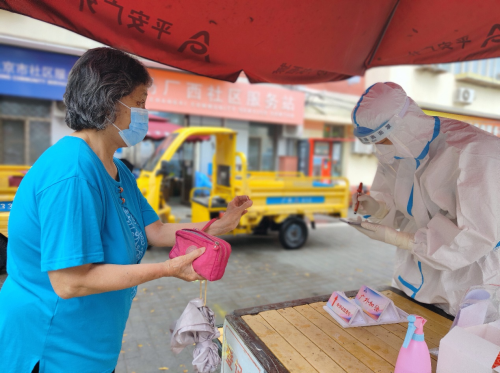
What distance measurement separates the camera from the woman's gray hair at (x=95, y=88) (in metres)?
1.24

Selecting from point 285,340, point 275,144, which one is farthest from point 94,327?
point 275,144

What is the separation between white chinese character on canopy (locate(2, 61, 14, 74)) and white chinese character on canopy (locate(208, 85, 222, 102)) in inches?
199

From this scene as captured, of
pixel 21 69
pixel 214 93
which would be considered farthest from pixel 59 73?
pixel 214 93

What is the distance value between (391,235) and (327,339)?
2.10 feet

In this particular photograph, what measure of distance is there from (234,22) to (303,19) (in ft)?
1.28

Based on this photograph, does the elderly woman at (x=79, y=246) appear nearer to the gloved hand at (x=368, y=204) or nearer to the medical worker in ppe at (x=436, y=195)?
the medical worker in ppe at (x=436, y=195)

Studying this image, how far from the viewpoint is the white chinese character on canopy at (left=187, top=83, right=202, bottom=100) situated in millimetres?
10219

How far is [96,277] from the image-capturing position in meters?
1.11

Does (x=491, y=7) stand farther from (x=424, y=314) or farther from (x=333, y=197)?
(x=333, y=197)

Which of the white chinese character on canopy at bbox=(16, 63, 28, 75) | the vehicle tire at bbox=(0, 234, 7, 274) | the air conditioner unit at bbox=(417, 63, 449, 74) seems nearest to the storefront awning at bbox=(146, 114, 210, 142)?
the white chinese character on canopy at bbox=(16, 63, 28, 75)

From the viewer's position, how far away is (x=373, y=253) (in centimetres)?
663

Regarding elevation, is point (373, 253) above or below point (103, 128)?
below

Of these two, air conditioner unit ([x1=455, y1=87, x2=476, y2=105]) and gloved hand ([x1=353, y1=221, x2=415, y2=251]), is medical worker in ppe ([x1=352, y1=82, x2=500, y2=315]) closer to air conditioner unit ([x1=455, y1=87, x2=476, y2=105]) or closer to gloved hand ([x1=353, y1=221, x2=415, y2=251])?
gloved hand ([x1=353, y1=221, x2=415, y2=251])

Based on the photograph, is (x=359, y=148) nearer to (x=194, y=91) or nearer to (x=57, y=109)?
(x=194, y=91)
